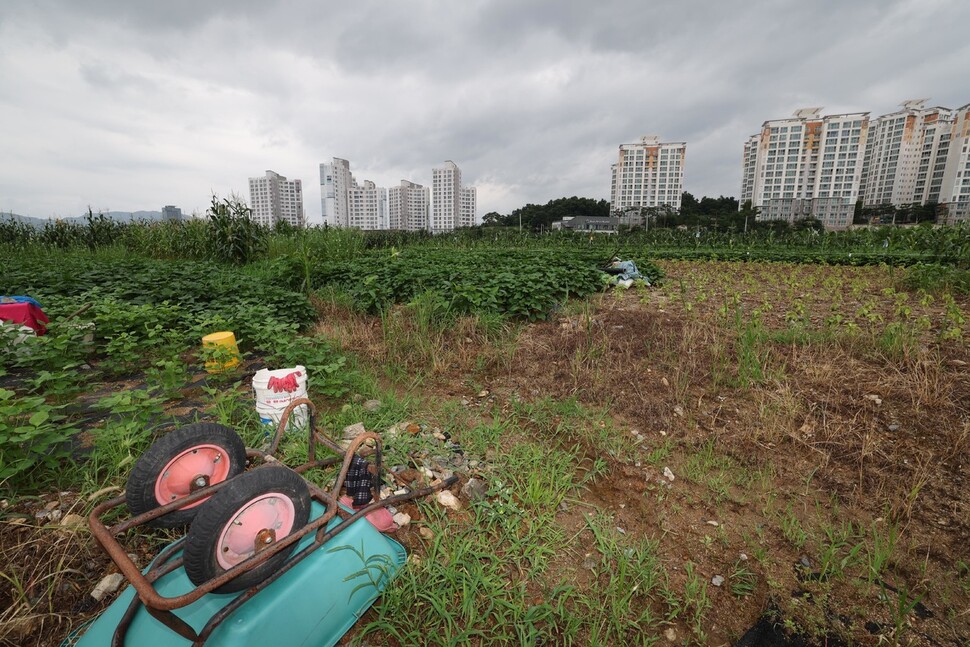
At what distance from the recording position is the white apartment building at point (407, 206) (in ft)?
202

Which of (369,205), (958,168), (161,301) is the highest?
(958,168)

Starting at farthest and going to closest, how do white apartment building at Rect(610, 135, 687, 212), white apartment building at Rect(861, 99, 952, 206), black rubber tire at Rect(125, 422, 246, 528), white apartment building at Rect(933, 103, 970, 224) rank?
white apartment building at Rect(610, 135, 687, 212) → white apartment building at Rect(861, 99, 952, 206) → white apartment building at Rect(933, 103, 970, 224) → black rubber tire at Rect(125, 422, 246, 528)

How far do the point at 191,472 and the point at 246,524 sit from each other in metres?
0.56

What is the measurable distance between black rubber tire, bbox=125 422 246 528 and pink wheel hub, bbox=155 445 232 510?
0.02 meters

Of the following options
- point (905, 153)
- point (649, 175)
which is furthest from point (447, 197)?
point (905, 153)

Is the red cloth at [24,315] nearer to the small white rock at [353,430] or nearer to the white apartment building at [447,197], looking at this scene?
the small white rock at [353,430]

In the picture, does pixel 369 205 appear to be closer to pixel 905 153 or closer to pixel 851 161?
pixel 851 161

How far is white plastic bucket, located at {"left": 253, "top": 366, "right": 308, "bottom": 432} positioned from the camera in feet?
8.28

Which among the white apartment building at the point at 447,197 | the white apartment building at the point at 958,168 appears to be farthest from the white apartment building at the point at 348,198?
the white apartment building at the point at 958,168

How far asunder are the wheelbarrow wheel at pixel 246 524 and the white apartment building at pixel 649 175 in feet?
247

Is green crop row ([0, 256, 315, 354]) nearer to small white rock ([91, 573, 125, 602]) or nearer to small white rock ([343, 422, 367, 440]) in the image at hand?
small white rock ([343, 422, 367, 440])

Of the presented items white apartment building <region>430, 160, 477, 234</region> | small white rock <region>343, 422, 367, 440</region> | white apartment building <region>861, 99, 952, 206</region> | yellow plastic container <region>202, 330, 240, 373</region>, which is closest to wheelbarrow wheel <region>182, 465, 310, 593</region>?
small white rock <region>343, 422, 367, 440</region>

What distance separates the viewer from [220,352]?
3.10 meters

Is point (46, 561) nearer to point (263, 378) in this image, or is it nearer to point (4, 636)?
point (4, 636)
